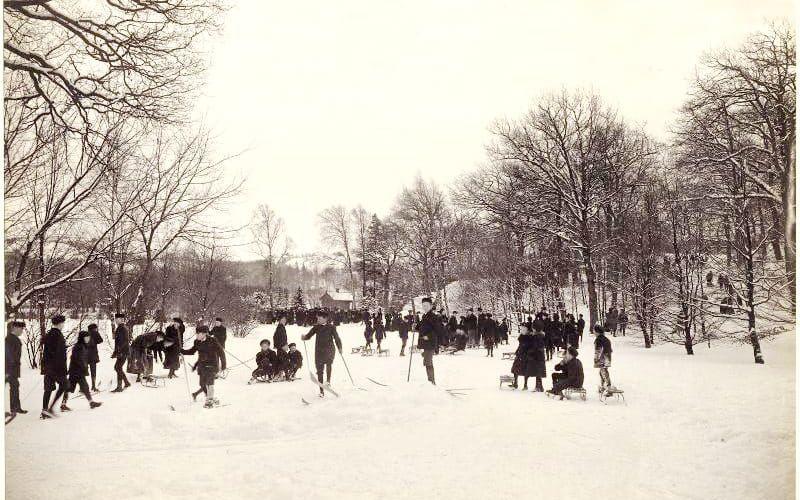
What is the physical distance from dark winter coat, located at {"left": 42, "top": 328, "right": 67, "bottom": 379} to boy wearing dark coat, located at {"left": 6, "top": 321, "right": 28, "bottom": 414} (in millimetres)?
587

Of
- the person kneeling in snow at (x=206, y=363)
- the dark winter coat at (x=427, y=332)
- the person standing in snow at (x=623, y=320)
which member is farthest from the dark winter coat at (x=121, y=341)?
the person standing in snow at (x=623, y=320)

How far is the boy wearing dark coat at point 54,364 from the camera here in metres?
8.12

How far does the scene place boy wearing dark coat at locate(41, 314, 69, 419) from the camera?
26.7ft

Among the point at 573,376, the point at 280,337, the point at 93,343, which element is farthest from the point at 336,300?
the point at 573,376

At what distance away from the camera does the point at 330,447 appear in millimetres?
6383

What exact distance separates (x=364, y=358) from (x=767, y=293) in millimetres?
12492

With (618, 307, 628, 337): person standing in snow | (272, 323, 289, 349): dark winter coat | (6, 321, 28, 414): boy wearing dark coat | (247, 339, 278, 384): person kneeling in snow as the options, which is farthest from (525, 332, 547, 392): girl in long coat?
(618, 307, 628, 337): person standing in snow

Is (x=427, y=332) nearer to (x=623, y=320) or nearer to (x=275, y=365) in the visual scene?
(x=275, y=365)

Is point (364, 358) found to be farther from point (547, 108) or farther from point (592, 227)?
point (547, 108)

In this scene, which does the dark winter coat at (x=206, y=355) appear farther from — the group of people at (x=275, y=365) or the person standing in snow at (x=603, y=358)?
the person standing in snow at (x=603, y=358)

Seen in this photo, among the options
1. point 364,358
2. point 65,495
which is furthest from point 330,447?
point 364,358

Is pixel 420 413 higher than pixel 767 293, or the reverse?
pixel 767 293

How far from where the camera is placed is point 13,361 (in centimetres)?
734

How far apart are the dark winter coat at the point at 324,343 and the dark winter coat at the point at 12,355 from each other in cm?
463
